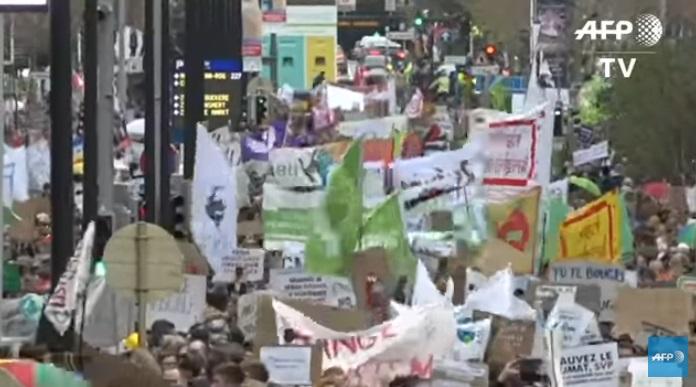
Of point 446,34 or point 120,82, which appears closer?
point 120,82

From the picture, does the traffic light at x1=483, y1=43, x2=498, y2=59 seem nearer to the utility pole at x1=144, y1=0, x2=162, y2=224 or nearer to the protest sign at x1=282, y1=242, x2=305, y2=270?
the utility pole at x1=144, y1=0, x2=162, y2=224

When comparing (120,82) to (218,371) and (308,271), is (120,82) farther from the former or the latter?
(218,371)

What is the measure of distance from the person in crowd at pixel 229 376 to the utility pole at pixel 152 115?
41.1ft

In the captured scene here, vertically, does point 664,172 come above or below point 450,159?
below

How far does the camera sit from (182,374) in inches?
451

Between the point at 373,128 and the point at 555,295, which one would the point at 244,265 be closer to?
the point at 555,295

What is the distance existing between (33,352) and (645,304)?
4.30 meters

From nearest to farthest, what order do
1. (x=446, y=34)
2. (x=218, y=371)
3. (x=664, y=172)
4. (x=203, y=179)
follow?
(x=218, y=371) → (x=203, y=179) → (x=664, y=172) → (x=446, y=34)

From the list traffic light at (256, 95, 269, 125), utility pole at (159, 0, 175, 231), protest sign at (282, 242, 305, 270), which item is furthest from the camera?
traffic light at (256, 95, 269, 125)

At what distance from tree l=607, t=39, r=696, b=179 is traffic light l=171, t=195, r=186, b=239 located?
19.9 metres

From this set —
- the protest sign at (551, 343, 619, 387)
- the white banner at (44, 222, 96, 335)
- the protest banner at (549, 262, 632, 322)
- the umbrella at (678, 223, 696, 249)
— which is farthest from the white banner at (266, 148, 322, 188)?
the protest sign at (551, 343, 619, 387)

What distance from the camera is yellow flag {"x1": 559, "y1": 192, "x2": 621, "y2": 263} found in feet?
55.0

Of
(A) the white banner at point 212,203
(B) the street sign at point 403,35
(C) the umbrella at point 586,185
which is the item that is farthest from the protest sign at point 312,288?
(B) the street sign at point 403,35

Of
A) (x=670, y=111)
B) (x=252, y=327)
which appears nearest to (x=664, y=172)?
(x=670, y=111)
